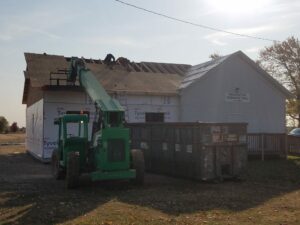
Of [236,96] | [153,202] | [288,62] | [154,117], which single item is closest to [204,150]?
[153,202]

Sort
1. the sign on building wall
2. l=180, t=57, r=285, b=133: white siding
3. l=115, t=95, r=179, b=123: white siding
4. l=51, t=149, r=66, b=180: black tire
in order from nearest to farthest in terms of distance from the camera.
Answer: l=51, t=149, r=66, b=180: black tire → l=115, t=95, r=179, b=123: white siding → l=180, t=57, r=285, b=133: white siding → the sign on building wall

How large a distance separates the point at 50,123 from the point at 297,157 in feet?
41.6

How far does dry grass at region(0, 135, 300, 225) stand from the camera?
969cm

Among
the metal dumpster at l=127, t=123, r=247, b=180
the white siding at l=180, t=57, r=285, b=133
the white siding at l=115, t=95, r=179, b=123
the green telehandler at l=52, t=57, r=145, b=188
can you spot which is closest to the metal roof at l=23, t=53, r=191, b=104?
the white siding at l=115, t=95, r=179, b=123

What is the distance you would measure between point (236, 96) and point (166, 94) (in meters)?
4.44

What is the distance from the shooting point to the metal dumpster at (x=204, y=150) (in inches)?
614

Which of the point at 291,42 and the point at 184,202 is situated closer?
the point at 184,202

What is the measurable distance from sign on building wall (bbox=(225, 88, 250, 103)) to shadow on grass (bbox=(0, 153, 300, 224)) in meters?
9.81

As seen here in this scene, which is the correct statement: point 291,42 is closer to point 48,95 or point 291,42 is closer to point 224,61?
point 224,61

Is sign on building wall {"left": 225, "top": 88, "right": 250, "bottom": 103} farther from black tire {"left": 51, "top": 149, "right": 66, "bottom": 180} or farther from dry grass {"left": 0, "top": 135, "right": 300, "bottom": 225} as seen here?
black tire {"left": 51, "top": 149, "right": 66, "bottom": 180}

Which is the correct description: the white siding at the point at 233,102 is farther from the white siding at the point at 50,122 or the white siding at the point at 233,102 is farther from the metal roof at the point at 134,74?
the white siding at the point at 50,122

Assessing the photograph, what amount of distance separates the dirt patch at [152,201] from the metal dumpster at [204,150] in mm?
505

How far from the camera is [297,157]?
24891 mm

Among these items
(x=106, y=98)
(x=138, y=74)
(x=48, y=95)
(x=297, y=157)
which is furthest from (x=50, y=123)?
(x=297, y=157)
